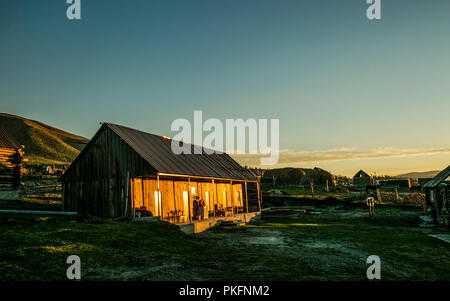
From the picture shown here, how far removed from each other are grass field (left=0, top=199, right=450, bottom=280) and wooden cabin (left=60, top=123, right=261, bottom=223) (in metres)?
4.16

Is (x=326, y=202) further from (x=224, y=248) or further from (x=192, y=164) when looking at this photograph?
(x=224, y=248)

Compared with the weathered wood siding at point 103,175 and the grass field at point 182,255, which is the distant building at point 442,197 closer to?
the grass field at point 182,255

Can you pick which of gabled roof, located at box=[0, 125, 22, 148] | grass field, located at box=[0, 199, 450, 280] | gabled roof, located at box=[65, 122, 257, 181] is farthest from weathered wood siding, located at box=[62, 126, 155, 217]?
gabled roof, located at box=[0, 125, 22, 148]

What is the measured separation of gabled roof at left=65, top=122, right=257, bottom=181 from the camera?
19.2 m

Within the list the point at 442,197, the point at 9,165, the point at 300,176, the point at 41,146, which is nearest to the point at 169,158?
the point at 9,165

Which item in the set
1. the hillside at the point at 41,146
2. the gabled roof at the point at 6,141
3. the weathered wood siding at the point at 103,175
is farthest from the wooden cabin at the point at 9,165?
the hillside at the point at 41,146

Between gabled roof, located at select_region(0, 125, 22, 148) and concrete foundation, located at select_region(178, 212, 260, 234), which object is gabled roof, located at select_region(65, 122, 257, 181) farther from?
gabled roof, located at select_region(0, 125, 22, 148)

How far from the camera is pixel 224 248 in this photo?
503 inches

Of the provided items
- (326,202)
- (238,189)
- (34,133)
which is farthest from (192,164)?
(34,133)

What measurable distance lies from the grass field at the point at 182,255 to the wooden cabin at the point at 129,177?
13.6 ft

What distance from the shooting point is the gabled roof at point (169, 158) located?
63.0 feet

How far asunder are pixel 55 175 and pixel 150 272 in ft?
189

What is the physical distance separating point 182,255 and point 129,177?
9.41 meters

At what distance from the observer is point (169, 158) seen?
21750 millimetres
